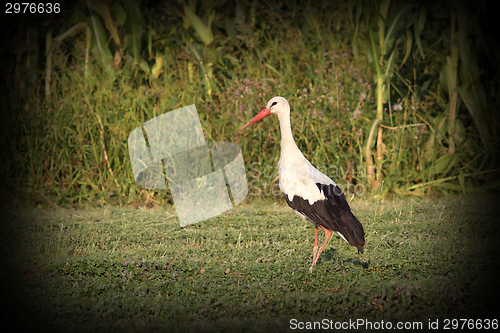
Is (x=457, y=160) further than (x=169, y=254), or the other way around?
(x=457, y=160)

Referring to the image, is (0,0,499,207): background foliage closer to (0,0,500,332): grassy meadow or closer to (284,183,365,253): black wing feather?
(0,0,500,332): grassy meadow

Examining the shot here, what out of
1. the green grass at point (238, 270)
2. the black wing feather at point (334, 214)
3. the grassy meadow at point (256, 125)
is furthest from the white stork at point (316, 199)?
the grassy meadow at point (256, 125)

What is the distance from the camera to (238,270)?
4332mm

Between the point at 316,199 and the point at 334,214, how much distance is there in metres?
0.23

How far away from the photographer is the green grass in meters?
3.47

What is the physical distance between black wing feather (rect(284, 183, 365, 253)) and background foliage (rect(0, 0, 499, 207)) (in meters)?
2.52

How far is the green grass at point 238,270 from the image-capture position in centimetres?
347

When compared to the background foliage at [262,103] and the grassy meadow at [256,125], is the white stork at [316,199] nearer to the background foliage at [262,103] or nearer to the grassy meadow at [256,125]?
the grassy meadow at [256,125]

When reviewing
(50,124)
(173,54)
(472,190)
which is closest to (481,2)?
(472,190)

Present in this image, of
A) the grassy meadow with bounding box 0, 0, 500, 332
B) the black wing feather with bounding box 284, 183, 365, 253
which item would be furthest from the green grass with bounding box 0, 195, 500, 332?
the black wing feather with bounding box 284, 183, 365, 253

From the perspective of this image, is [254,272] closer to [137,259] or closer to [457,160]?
[137,259]

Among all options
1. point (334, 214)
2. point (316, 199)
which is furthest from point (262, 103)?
point (334, 214)

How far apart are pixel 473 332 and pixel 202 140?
485 centimetres

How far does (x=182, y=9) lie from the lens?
7664 millimetres
